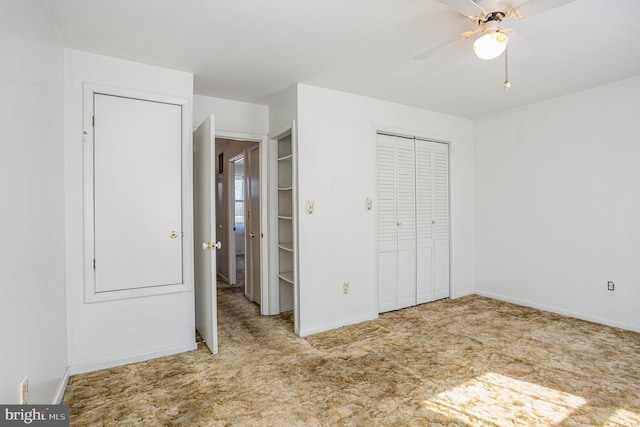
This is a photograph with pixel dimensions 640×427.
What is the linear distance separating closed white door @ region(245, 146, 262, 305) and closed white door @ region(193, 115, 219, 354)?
0.97 meters

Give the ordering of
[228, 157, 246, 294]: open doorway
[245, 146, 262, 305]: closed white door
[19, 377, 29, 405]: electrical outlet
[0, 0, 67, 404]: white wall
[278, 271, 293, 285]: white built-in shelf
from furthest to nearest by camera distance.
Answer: [228, 157, 246, 294]: open doorway
[245, 146, 262, 305]: closed white door
[278, 271, 293, 285]: white built-in shelf
[19, 377, 29, 405]: electrical outlet
[0, 0, 67, 404]: white wall

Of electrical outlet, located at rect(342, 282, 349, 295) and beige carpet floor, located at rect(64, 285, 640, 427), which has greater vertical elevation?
electrical outlet, located at rect(342, 282, 349, 295)

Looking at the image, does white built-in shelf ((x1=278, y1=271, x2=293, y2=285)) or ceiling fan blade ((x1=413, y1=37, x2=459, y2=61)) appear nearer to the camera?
ceiling fan blade ((x1=413, y1=37, x2=459, y2=61))

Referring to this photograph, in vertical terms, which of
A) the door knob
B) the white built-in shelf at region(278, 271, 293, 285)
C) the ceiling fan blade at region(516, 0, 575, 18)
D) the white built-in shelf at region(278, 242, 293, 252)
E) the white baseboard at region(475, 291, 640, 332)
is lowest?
the white baseboard at region(475, 291, 640, 332)

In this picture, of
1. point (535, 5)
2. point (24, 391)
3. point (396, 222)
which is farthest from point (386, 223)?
point (24, 391)

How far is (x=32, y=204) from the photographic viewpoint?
5.67 ft

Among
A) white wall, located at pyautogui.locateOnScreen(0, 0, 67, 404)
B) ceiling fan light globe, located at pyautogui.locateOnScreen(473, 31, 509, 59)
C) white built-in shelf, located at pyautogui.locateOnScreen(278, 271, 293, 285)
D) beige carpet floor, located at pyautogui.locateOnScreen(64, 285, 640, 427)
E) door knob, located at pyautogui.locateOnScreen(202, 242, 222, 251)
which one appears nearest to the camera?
white wall, located at pyautogui.locateOnScreen(0, 0, 67, 404)

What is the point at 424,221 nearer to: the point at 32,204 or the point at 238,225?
the point at 32,204

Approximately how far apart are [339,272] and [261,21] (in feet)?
7.97

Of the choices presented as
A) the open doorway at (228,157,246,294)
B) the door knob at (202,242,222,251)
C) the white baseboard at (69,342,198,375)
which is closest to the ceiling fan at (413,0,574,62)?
the door knob at (202,242,222,251)

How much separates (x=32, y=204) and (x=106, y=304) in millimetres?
1214

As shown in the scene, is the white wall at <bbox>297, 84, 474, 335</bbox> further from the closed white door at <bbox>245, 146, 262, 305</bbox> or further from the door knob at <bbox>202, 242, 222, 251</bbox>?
the closed white door at <bbox>245, 146, 262, 305</bbox>

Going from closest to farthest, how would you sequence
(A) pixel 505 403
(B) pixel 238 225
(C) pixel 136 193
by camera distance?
(A) pixel 505 403, (C) pixel 136 193, (B) pixel 238 225

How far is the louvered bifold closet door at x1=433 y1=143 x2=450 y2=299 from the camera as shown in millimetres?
4465
